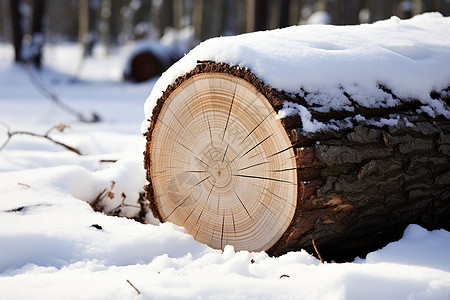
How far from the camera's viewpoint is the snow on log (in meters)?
1.67

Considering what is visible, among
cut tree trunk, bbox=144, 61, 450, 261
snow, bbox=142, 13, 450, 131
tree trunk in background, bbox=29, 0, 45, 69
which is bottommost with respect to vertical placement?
cut tree trunk, bbox=144, 61, 450, 261

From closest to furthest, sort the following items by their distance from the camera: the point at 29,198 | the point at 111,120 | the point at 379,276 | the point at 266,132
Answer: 1. the point at 379,276
2. the point at 266,132
3. the point at 29,198
4. the point at 111,120

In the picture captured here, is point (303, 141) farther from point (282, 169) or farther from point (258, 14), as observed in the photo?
point (258, 14)

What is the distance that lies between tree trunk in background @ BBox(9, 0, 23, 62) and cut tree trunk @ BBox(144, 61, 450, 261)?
35.2 feet

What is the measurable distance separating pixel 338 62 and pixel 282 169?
1.81ft

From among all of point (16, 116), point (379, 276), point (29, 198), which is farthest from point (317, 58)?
point (16, 116)

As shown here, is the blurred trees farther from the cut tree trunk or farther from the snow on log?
the cut tree trunk

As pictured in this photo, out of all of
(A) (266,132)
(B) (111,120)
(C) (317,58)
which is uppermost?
(C) (317,58)

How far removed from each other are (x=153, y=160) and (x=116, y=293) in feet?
2.95

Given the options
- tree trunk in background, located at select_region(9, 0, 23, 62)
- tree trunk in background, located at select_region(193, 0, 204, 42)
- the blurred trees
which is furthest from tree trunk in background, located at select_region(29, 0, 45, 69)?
tree trunk in background, located at select_region(193, 0, 204, 42)

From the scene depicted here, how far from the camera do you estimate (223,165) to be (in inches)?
73.7

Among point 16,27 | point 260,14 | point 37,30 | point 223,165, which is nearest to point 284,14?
point 260,14

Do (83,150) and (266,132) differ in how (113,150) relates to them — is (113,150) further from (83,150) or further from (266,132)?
(266,132)

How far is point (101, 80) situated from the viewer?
12.2m
